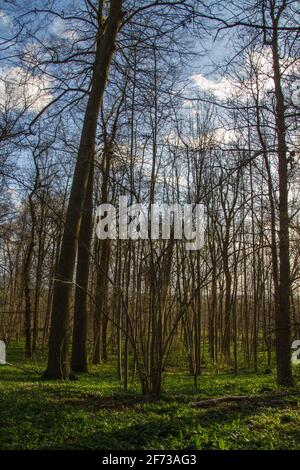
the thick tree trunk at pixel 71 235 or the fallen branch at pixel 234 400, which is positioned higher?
the thick tree trunk at pixel 71 235

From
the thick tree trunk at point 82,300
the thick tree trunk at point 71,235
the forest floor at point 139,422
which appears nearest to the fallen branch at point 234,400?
the forest floor at point 139,422

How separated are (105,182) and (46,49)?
6.32m

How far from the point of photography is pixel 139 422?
498cm

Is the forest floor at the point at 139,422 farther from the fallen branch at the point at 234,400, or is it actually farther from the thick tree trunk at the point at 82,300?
the thick tree trunk at the point at 82,300

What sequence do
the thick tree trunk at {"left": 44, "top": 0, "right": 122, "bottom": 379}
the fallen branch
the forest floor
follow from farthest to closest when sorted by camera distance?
1. the thick tree trunk at {"left": 44, "top": 0, "right": 122, "bottom": 379}
2. the fallen branch
3. the forest floor

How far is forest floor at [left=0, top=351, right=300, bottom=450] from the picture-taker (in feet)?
13.6

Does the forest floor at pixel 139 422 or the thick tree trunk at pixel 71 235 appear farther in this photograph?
the thick tree trunk at pixel 71 235

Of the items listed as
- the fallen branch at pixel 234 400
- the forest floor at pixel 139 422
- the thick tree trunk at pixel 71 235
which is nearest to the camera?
the forest floor at pixel 139 422

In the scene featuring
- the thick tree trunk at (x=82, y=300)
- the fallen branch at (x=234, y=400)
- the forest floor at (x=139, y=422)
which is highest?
the thick tree trunk at (x=82, y=300)

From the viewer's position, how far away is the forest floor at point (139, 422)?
414 centimetres

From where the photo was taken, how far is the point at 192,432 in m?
4.46

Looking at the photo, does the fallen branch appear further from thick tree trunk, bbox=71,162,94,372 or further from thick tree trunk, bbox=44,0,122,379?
thick tree trunk, bbox=71,162,94,372

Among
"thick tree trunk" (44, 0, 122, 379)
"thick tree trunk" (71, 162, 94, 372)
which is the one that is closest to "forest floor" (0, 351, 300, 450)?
"thick tree trunk" (44, 0, 122, 379)

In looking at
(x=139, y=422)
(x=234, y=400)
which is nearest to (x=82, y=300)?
(x=234, y=400)
